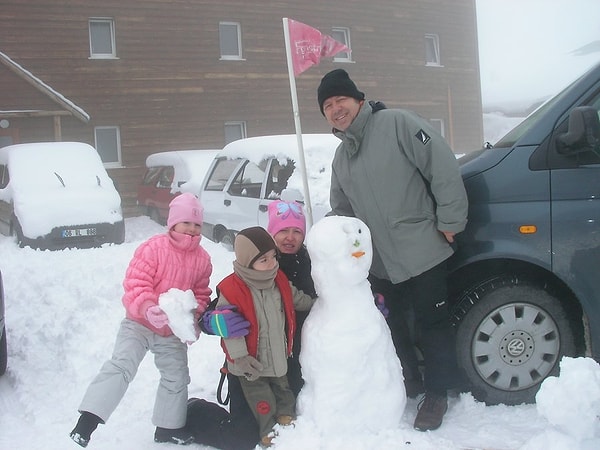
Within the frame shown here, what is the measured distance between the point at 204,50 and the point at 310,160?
10.7m

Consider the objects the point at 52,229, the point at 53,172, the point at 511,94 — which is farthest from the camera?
the point at 511,94

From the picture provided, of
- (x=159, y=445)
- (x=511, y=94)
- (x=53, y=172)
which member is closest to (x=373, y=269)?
(x=159, y=445)

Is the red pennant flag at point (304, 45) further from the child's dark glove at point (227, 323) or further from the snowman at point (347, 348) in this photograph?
the child's dark glove at point (227, 323)

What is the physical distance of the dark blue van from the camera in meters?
3.17

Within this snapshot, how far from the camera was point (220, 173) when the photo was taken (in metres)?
8.66

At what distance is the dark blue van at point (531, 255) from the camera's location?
3.17 m

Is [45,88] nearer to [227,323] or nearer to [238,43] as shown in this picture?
[238,43]

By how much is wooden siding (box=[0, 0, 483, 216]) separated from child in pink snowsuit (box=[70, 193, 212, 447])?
42.8ft

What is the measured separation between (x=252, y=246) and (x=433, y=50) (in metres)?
19.3

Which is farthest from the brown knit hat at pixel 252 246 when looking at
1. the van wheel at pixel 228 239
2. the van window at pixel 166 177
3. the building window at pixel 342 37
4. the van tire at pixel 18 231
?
the building window at pixel 342 37

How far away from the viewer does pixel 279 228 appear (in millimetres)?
3418

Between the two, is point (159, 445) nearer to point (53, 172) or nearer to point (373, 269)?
point (373, 269)

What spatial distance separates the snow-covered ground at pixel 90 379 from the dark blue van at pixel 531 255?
0.27m

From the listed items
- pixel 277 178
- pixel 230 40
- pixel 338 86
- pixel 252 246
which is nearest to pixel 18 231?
pixel 277 178
